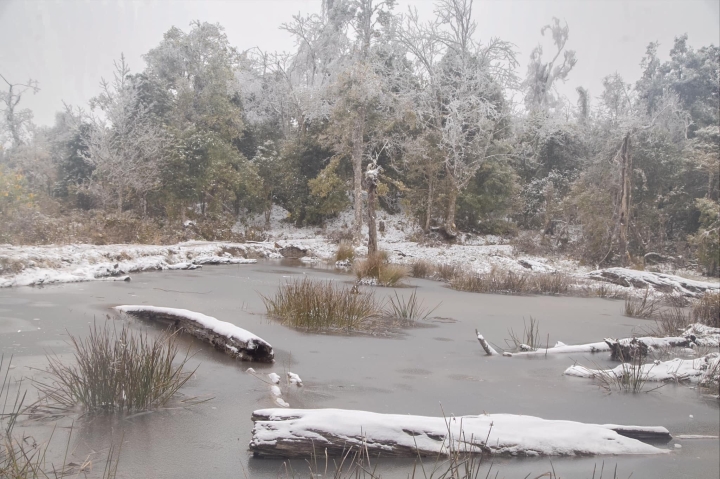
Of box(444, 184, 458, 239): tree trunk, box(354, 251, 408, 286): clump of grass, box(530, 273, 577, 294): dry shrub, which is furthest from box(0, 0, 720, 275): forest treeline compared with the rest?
box(354, 251, 408, 286): clump of grass

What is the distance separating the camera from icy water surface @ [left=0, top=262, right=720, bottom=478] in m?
2.46

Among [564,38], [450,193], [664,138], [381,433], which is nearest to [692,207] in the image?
[664,138]

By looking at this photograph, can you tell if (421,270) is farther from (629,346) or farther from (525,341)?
(629,346)

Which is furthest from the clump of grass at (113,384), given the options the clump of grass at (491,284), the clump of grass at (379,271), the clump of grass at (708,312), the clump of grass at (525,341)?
the clump of grass at (491,284)

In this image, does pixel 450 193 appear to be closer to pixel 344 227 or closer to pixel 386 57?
pixel 344 227

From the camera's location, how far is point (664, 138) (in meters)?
19.7

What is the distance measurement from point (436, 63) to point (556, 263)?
11.9 m

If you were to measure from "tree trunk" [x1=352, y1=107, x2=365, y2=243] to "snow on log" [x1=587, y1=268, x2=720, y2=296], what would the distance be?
10.1m

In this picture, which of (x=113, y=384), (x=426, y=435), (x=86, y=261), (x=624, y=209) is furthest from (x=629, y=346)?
(x=624, y=209)

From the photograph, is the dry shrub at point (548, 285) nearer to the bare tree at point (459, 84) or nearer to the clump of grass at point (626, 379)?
the clump of grass at point (626, 379)

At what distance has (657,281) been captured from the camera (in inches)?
441

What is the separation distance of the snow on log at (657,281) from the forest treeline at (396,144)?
14.0 ft

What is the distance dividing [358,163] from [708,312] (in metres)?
16.2

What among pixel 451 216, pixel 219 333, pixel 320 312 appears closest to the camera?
pixel 219 333
